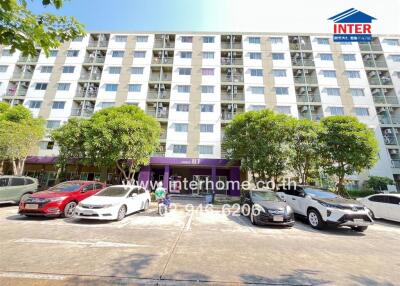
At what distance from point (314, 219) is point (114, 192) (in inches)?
359

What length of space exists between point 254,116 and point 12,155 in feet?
71.9

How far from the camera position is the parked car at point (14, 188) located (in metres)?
10.7

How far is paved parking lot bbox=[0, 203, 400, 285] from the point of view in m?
3.65

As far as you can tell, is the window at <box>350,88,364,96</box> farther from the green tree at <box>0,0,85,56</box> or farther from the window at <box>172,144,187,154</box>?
the green tree at <box>0,0,85,56</box>

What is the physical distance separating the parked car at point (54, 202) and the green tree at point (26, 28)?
744 cm

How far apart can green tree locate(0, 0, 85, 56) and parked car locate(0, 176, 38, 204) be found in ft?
38.3

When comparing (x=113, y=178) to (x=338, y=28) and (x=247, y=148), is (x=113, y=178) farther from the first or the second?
(x=338, y=28)

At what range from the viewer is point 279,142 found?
1574 centimetres

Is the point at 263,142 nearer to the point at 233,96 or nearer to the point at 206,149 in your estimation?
the point at 206,149

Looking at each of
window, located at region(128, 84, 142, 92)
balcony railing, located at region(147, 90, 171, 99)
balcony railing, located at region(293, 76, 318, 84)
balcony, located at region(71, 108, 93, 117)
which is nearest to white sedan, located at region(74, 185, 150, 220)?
balcony railing, located at region(147, 90, 171, 99)

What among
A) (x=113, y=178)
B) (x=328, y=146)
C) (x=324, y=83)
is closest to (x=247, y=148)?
(x=328, y=146)

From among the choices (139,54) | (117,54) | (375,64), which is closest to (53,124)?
(117,54)

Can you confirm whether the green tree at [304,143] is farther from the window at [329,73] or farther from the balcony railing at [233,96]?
the window at [329,73]

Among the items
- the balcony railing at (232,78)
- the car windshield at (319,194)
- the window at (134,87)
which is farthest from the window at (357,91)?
Answer: the window at (134,87)
